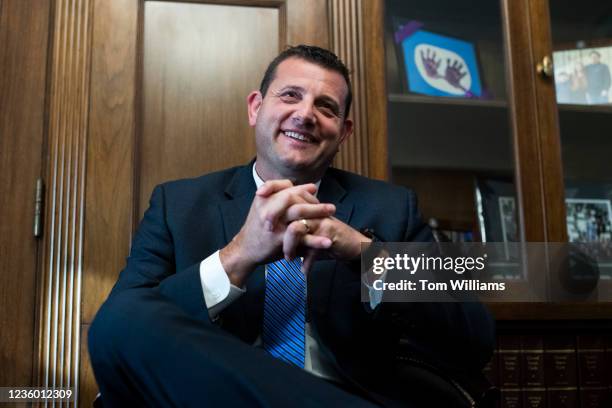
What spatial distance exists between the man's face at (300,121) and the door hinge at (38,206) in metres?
0.56

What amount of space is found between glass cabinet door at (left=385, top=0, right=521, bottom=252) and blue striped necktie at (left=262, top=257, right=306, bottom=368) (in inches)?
24.2

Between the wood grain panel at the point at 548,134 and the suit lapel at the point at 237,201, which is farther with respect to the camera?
the wood grain panel at the point at 548,134

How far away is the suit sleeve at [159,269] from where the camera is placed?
993mm

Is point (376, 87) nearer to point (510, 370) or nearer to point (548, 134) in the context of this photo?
point (548, 134)

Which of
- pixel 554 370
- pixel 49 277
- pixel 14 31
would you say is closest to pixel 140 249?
pixel 49 277

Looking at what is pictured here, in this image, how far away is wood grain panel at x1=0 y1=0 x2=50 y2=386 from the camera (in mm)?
1458

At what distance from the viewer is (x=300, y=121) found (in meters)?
1.26

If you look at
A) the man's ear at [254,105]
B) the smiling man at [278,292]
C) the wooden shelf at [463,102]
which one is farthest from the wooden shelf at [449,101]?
the man's ear at [254,105]

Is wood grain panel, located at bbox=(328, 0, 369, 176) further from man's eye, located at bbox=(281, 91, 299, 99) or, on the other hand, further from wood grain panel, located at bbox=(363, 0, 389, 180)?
man's eye, located at bbox=(281, 91, 299, 99)

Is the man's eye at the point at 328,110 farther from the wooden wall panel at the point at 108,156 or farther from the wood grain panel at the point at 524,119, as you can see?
the wood grain panel at the point at 524,119

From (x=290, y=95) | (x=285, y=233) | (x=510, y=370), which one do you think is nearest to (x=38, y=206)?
(x=290, y=95)

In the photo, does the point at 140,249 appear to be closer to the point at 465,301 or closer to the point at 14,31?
the point at 465,301

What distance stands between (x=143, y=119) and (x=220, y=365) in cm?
99

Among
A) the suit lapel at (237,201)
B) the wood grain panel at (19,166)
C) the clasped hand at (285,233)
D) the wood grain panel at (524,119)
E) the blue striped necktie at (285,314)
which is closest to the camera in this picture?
the clasped hand at (285,233)
